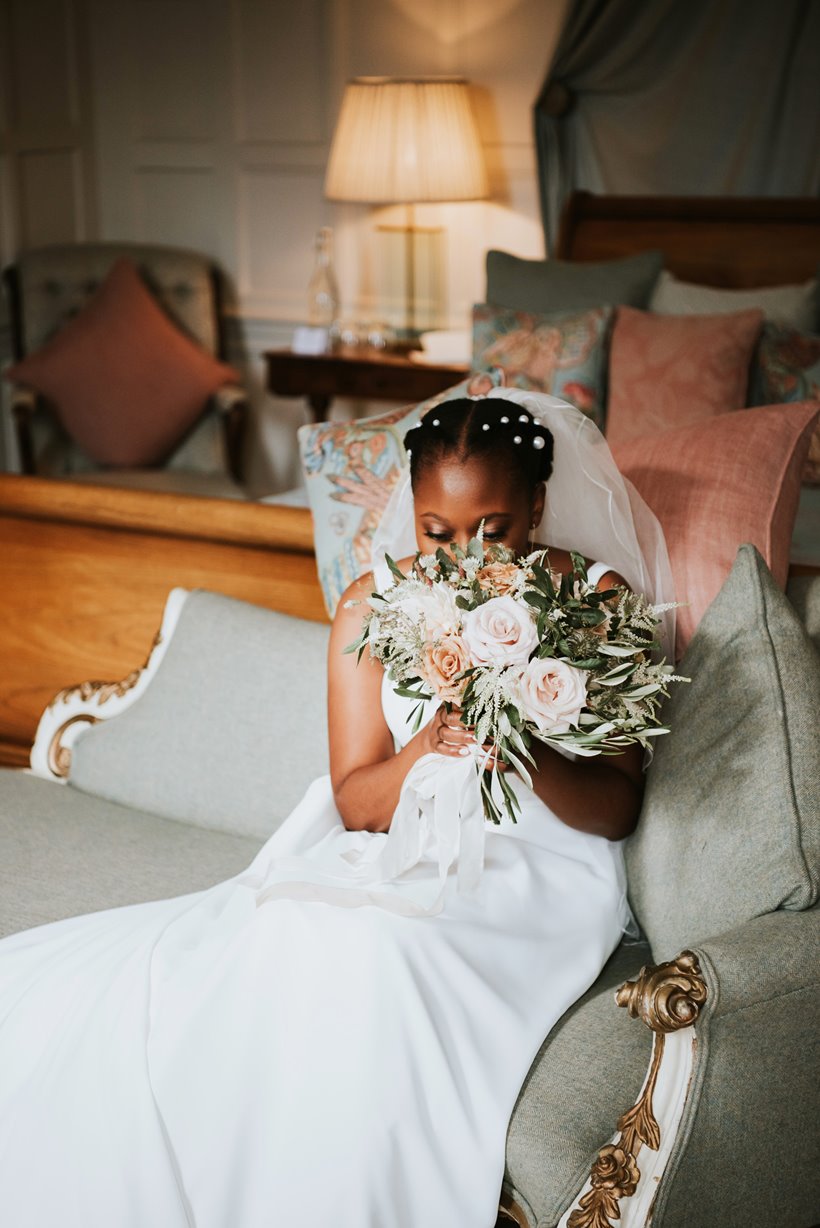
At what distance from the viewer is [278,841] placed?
5.40 ft

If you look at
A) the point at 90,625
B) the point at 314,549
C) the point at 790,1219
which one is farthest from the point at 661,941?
the point at 90,625

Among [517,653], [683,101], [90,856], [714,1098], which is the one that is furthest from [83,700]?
[683,101]

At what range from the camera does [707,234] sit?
3.84 meters

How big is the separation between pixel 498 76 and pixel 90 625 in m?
3.03

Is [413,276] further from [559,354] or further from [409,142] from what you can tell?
[559,354]

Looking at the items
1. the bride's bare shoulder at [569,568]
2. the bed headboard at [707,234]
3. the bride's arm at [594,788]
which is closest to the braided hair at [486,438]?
the bride's bare shoulder at [569,568]

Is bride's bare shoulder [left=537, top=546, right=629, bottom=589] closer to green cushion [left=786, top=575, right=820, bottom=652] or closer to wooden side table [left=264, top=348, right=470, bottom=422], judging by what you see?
green cushion [left=786, top=575, right=820, bottom=652]

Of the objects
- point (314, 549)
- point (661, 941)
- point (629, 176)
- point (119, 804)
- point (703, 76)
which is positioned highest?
point (703, 76)

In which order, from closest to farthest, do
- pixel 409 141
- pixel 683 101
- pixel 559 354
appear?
pixel 559 354 < pixel 683 101 < pixel 409 141

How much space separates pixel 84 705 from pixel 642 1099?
4.17 ft

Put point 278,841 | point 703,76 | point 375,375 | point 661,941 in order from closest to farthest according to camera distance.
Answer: point 661,941 → point 278,841 → point 703,76 → point 375,375

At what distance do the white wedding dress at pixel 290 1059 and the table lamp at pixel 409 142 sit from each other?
3.26m

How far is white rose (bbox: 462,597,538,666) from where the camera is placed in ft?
4.22

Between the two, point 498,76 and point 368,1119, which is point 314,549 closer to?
point 368,1119
